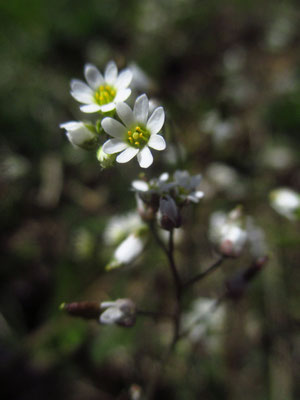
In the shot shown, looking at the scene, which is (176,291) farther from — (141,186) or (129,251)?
(141,186)

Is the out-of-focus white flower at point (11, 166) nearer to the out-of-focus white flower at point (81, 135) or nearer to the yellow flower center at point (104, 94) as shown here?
the yellow flower center at point (104, 94)

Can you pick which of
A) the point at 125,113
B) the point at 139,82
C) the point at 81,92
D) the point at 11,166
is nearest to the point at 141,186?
the point at 125,113

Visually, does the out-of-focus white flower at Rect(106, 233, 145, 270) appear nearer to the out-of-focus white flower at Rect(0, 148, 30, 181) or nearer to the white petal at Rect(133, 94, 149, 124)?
the white petal at Rect(133, 94, 149, 124)

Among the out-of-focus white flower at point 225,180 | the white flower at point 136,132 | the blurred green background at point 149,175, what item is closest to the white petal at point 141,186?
the white flower at point 136,132

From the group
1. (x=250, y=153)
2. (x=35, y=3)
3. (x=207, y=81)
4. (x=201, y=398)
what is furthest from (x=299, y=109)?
(x=35, y=3)

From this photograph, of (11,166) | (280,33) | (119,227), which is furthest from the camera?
(280,33)

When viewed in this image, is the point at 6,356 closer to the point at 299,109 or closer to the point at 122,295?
the point at 122,295
